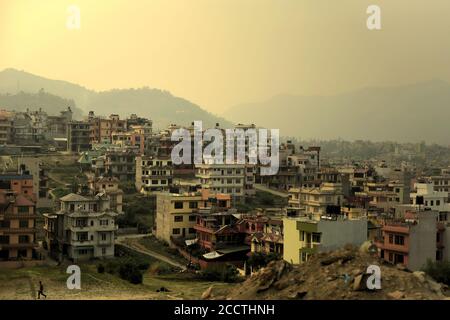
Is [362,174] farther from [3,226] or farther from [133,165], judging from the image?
[3,226]

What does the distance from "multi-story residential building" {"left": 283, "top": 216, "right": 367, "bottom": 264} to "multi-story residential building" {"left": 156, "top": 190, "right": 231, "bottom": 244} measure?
3987mm

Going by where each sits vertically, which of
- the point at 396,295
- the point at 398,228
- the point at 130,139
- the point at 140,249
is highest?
the point at 130,139

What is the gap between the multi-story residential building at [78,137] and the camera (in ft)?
74.9

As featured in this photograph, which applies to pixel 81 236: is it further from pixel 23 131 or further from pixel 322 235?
pixel 23 131

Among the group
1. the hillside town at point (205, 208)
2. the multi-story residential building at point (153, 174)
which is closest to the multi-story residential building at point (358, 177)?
the hillside town at point (205, 208)

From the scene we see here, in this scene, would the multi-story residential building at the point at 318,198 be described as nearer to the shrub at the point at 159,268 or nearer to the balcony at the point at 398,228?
the shrub at the point at 159,268

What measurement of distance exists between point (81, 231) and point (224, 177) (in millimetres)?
6254

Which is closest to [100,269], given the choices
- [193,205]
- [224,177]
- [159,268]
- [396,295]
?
[159,268]

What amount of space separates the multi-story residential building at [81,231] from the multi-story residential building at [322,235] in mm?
3457

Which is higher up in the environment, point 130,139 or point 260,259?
point 130,139

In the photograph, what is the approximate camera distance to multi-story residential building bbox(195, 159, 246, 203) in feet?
57.3

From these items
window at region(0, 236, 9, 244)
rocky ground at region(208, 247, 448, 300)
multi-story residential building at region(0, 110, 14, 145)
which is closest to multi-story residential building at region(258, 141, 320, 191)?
multi-story residential building at region(0, 110, 14, 145)

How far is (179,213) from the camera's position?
13648mm
